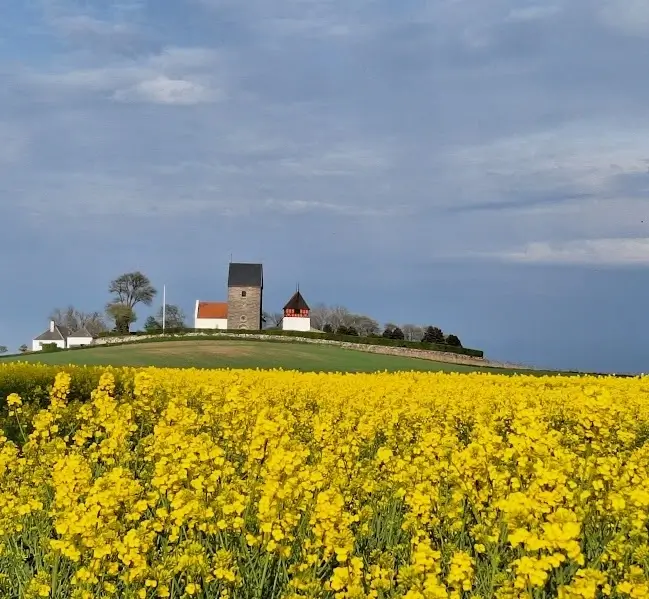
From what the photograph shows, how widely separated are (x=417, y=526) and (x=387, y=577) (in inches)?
36.9

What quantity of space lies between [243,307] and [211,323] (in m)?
9.19

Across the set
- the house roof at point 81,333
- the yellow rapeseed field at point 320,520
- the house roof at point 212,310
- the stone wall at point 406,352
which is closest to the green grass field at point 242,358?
the stone wall at point 406,352

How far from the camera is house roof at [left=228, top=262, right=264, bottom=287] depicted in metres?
102

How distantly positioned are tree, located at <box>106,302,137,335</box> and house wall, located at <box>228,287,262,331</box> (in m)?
12.5

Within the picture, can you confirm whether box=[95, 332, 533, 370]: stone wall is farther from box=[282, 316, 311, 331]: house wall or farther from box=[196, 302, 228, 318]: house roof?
box=[196, 302, 228, 318]: house roof

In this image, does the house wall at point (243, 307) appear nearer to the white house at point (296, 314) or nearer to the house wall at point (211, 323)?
the white house at point (296, 314)

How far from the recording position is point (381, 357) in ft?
198

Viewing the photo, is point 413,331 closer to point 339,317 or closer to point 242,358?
point 339,317

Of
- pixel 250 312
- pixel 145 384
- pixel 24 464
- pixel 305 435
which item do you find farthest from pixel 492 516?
pixel 250 312

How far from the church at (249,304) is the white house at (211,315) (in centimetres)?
14

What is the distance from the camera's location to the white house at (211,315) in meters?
108

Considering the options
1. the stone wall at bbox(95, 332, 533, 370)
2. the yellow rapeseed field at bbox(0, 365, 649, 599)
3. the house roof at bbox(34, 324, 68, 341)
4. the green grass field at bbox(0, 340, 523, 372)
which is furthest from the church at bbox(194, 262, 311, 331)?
the yellow rapeseed field at bbox(0, 365, 649, 599)

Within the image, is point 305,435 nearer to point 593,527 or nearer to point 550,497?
point 593,527

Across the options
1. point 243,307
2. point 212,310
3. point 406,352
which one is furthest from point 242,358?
point 212,310
